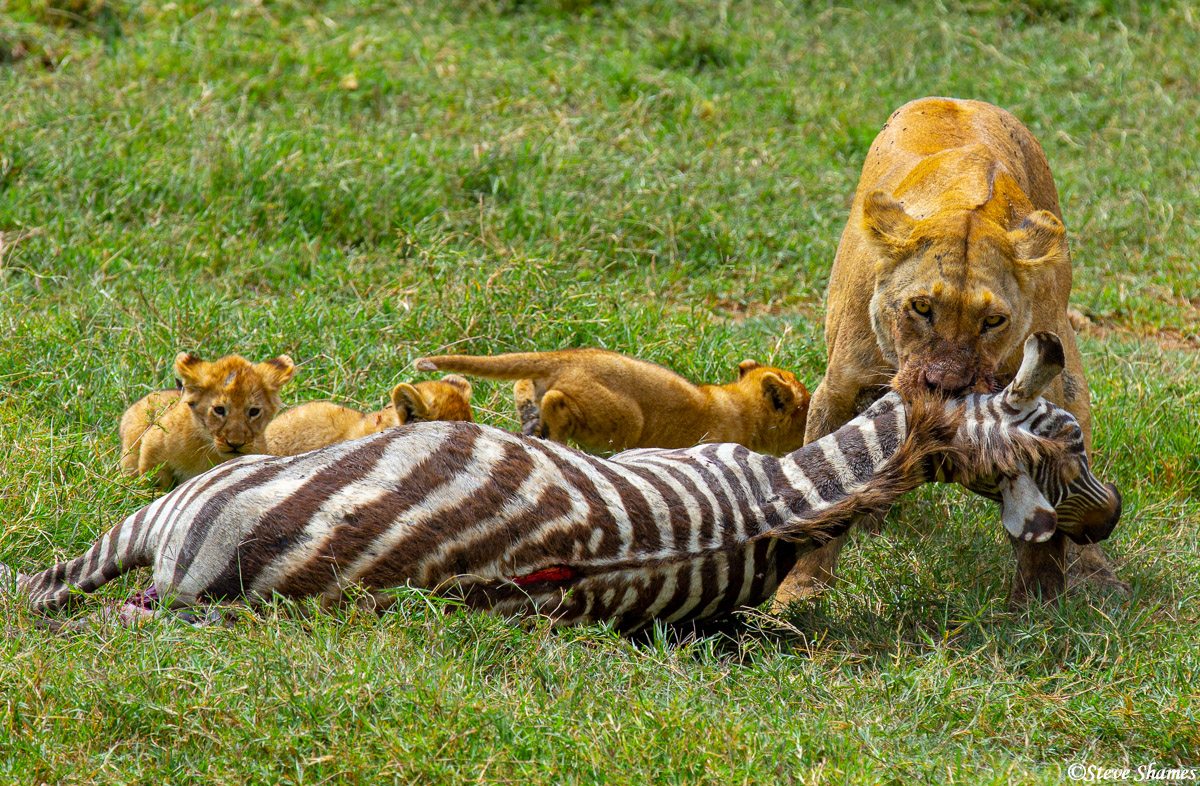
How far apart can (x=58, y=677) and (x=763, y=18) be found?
33.0 feet

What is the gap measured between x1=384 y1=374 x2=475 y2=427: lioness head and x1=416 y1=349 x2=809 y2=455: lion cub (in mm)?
107

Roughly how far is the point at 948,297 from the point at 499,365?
82.8 inches

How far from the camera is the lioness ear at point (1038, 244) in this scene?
4.89 metres

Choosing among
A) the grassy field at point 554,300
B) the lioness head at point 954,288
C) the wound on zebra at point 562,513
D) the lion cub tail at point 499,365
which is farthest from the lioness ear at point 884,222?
the lion cub tail at point 499,365

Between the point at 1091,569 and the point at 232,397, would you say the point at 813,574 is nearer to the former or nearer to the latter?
the point at 1091,569

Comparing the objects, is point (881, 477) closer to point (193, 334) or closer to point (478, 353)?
point (478, 353)

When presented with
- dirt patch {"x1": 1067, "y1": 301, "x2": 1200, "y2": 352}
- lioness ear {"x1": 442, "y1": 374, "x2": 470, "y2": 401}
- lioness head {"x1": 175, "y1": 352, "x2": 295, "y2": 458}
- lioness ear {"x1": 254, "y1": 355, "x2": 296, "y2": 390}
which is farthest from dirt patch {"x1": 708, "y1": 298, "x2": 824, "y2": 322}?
lioness head {"x1": 175, "y1": 352, "x2": 295, "y2": 458}

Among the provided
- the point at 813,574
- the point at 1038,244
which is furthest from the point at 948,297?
the point at 813,574

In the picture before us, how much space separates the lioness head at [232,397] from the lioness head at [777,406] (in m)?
2.30

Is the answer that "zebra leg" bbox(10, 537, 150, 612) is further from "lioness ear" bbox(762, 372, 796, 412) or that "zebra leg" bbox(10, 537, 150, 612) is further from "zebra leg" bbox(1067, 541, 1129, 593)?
"zebra leg" bbox(1067, 541, 1129, 593)

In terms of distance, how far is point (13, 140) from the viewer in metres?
7.96

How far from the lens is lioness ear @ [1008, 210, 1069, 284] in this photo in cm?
489

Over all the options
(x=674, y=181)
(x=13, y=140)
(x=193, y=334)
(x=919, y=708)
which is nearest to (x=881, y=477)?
(x=919, y=708)

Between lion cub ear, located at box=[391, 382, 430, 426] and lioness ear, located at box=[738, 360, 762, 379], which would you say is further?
lioness ear, located at box=[738, 360, 762, 379]
